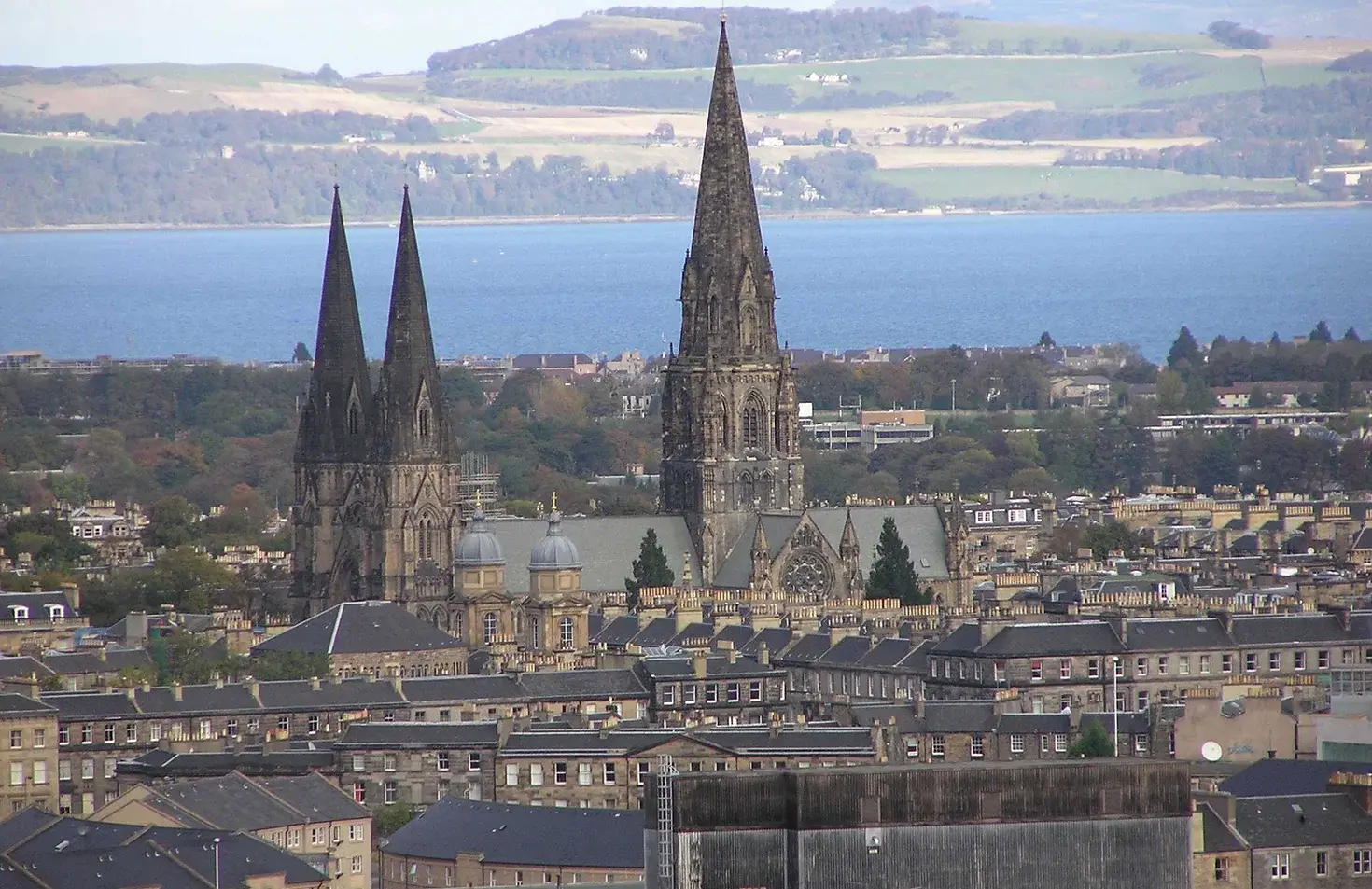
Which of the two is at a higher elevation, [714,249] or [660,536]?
[714,249]

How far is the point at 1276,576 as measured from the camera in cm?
13275

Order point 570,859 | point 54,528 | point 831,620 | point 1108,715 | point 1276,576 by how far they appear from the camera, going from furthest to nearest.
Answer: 1. point 54,528
2. point 1276,576
3. point 831,620
4. point 1108,715
5. point 570,859

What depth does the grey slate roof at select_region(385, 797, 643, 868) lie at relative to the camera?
246 ft

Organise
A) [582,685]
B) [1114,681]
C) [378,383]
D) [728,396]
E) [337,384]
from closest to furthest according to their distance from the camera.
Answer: [1114,681], [582,685], [378,383], [337,384], [728,396]

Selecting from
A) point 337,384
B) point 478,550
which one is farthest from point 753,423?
point 478,550

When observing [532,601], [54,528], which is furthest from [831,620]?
[54,528]

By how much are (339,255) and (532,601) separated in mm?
18721

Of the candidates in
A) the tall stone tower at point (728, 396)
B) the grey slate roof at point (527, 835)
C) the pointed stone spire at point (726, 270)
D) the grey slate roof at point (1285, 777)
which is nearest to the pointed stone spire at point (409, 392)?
the tall stone tower at point (728, 396)

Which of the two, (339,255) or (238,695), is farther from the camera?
(339,255)

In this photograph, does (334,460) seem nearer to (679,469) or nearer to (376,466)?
(376,466)

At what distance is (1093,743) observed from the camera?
277 feet

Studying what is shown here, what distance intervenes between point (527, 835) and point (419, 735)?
578 inches

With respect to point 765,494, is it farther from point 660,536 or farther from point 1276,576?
point 1276,576

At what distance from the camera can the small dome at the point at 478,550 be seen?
4963 inches
